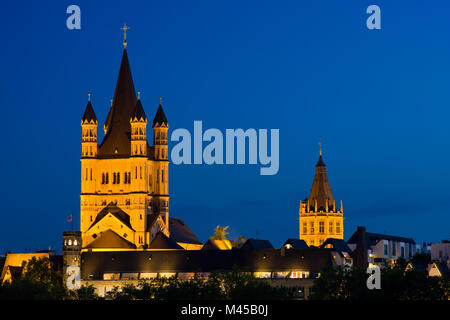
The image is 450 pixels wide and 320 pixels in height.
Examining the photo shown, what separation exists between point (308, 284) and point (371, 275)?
29940 millimetres

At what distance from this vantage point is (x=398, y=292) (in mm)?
166750

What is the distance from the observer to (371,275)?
170 meters
